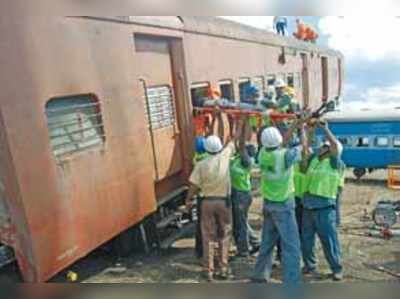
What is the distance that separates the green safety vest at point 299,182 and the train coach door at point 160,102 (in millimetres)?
1162

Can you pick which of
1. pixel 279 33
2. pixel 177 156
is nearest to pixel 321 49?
pixel 279 33

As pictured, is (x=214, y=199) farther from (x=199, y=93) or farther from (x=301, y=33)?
(x=301, y=33)

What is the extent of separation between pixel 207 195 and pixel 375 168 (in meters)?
6.13

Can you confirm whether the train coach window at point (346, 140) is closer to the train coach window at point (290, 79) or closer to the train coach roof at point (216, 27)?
the train coach window at point (290, 79)

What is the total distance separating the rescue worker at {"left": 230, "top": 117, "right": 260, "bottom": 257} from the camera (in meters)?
4.70

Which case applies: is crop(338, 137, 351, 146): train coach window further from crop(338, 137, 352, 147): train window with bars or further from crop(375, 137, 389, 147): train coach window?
crop(375, 137, 389, 147): train coach window

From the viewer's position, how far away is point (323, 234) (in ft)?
14.0

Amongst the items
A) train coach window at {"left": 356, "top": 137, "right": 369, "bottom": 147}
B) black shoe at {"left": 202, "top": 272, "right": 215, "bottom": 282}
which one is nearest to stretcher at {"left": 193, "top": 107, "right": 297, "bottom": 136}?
black shoe at {"left": 202, "top": 272, "right": 215, "bottom": 282}

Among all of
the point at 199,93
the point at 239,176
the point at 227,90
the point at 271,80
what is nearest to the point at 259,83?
the point at 271,80

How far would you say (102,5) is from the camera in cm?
160

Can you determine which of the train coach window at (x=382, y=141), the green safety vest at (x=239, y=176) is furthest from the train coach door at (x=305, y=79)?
the green safety vest at (x=239, y=176)

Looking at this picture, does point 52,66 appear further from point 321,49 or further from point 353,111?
point 321,49

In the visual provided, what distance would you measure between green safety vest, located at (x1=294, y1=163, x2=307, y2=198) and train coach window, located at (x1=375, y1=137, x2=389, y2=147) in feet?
18.0

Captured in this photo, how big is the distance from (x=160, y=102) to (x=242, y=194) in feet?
3.90
